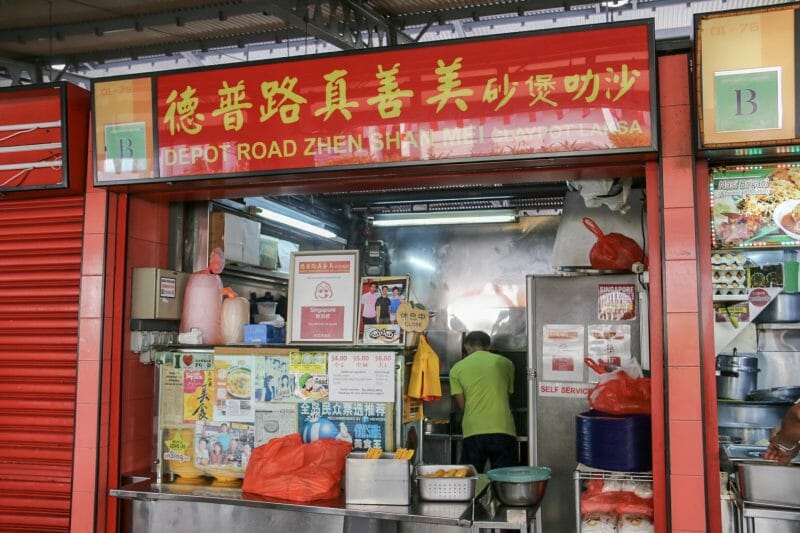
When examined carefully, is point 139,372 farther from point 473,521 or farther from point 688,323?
point 688,323

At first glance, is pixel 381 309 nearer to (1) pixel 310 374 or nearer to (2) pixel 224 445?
(1) pixel 310 374

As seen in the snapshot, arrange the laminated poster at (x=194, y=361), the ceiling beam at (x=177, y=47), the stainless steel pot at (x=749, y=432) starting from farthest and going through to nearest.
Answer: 1. the ceiling beam at (x=177, y=47)
2. the stainless steel pot at (x=749, y=432)
3. the laminated poster at (x=194, y=361)

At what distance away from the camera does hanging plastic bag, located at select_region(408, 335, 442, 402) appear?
14.7 feet

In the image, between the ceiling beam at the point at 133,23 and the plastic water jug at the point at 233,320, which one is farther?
the ceiling beam at the point at 133,23

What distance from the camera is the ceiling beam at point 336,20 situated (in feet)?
20.8

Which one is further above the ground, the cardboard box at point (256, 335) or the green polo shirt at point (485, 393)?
the cardboard box at point (256, 335)

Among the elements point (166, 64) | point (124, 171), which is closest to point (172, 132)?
point (124, 171)

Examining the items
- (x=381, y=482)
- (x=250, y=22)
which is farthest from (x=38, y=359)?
(x=250, y=22)

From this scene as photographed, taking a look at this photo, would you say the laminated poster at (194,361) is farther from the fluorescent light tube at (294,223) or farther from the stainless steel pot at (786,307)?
the stainless steel pot at (786,307)

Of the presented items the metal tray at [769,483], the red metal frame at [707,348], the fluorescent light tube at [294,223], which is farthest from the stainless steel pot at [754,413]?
the fluorescent light tube at [294,223]

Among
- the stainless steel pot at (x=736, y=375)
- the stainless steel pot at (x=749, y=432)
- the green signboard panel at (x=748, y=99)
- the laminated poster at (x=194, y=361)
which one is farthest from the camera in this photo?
the stainless steel pot at (x=736, y=375)

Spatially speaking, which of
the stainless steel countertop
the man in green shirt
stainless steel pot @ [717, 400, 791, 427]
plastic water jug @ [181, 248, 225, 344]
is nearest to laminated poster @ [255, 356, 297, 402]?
Result: plastic water jug @ [181, 248, 225, 344]

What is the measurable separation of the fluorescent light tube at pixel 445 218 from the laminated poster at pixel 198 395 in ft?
15.5

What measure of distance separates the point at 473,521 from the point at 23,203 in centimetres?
360
